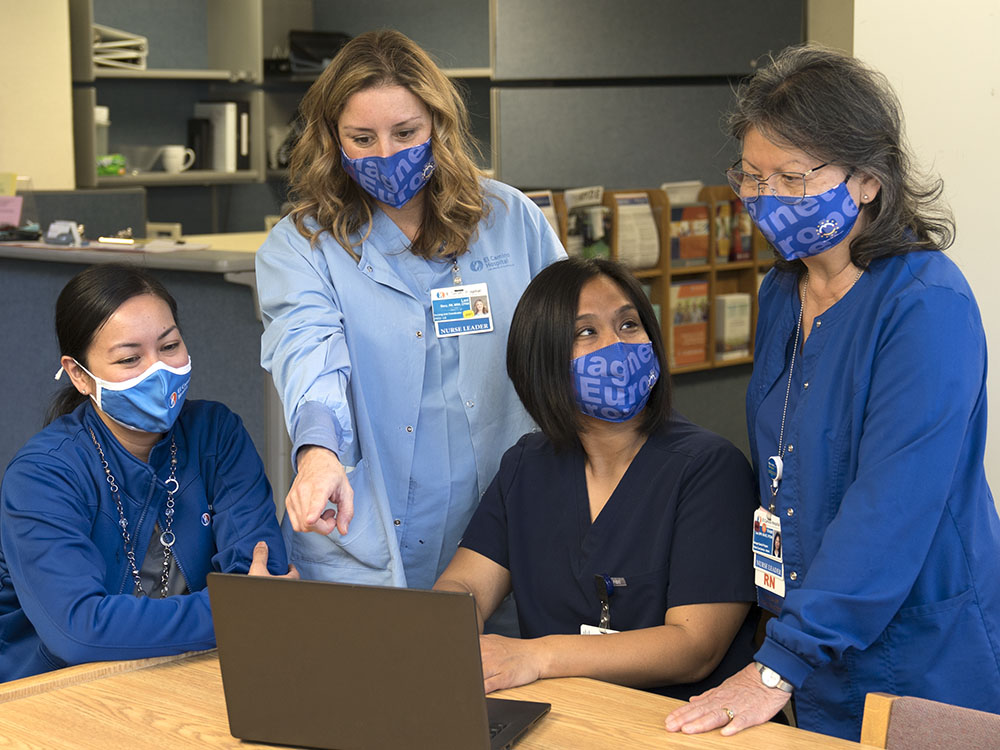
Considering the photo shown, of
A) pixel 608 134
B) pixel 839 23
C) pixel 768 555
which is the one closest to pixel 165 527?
pixel 768 555

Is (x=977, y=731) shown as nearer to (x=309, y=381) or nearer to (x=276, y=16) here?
(x=309, y=381)

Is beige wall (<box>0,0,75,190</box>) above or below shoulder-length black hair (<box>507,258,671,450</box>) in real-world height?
above

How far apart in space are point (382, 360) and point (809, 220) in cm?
76

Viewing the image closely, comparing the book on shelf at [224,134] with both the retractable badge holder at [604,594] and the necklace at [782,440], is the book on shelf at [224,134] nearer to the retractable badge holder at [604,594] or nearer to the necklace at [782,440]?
the retractable badge holder at [604,594]

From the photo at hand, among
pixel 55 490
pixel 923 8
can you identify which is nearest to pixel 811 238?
pixel 923 8

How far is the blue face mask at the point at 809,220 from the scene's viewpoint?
1.44m

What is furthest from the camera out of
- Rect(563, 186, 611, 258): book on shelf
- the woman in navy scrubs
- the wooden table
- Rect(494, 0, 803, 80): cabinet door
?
Rect(494, 0, 803, 80): cabinet door

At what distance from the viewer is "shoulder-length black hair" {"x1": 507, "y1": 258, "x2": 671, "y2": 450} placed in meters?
1.79

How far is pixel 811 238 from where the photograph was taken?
1468 mm

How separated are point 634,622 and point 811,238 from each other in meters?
0.63

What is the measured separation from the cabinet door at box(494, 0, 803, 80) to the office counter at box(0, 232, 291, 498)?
1.95m

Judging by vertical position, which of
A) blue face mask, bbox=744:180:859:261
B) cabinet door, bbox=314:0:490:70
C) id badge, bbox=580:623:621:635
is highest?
cabinet door, bbox=314:0:490:70

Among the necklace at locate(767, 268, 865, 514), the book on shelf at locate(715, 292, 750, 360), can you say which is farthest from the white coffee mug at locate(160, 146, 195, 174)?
the necklace at locate(767, 268, 865, 514)

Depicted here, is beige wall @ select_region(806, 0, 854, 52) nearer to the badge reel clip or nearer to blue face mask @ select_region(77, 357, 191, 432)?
the badge reel clip
